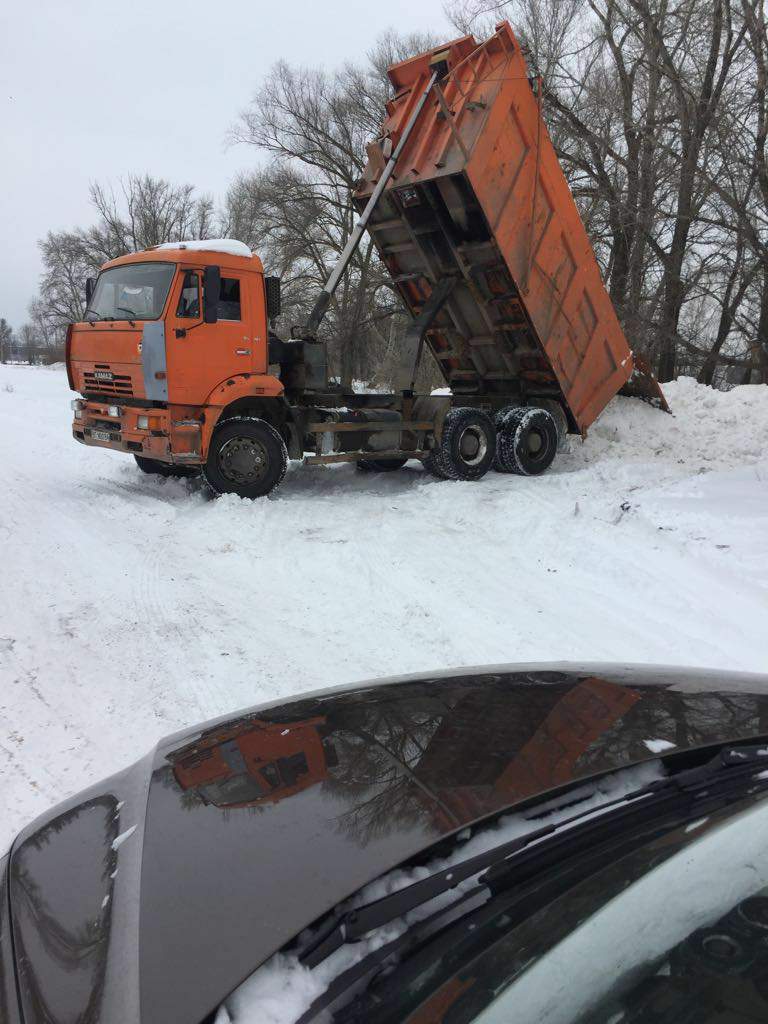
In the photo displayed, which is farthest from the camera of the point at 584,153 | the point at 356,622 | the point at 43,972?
the point at 584,153

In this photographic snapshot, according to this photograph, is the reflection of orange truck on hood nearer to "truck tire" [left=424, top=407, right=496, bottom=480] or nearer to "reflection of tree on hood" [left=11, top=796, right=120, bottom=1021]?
"reflection of tree on hood" [left=11, top=796, right=120, bottom=1021]

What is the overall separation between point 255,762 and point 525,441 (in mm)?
9172

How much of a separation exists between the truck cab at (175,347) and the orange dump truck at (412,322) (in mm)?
19

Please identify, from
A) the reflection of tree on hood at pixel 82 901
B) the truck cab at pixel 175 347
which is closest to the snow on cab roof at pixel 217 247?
the truck cab at pixel 175 347

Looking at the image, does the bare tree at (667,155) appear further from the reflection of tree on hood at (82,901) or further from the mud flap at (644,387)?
the reflection of tree on hood at (82,901)

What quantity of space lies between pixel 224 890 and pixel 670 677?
1679mm

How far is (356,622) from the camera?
4.99 m

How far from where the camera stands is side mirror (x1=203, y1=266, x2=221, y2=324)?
8.03 meters

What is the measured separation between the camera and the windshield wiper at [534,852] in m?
1.12

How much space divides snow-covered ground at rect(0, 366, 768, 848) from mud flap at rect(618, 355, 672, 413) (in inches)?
98.3

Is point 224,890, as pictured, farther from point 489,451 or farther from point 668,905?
point 489,451

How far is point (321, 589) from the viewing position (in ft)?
18.6

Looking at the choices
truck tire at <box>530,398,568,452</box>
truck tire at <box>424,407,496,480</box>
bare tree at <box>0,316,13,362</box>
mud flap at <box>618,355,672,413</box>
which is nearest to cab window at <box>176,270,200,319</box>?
Result: truck tire at <box>424,407,496,480</box>

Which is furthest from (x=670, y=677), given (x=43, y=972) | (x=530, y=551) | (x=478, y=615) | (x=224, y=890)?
(x=530, y=551)
